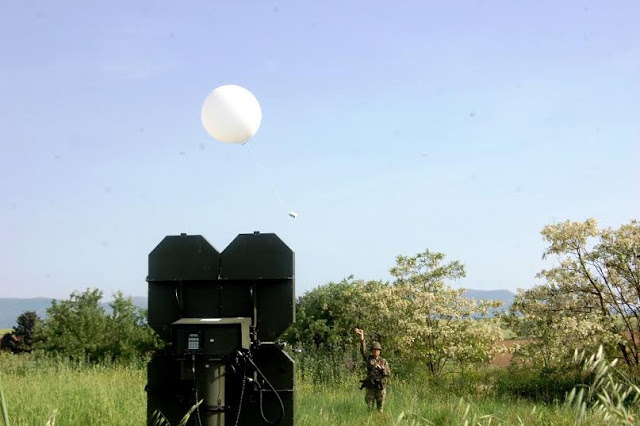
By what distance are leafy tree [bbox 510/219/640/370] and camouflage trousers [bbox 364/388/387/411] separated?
506 centimetres

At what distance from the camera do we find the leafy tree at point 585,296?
14.1 metres

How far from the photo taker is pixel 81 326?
1784 cm

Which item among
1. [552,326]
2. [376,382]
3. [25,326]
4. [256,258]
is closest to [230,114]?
[256,258]

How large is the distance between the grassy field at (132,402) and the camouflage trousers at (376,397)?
0.14 metres

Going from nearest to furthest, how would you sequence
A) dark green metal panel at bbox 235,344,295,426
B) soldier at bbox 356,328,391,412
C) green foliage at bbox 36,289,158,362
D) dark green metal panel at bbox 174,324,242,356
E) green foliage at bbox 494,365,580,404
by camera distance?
1. dark green metal panel at bbox 174,324,242,356
2. dark green metal panel at bbox 235,344,295,426
3. soldier at bbox 356,328,391,412
4. green foliage at bbox 494,365,580,404
5. green foliage at bbox 36,289,158,362

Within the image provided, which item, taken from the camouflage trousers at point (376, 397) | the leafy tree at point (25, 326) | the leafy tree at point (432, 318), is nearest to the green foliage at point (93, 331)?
the leafy tree at point (432, 318)

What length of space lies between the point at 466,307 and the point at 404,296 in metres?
1.51

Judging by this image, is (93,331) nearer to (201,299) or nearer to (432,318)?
(432,318)

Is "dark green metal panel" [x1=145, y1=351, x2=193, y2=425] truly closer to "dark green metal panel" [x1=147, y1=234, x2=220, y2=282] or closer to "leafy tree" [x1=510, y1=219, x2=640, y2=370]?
"dark green metal panel" [x1=147, y1=234, x2=220, y2=282]

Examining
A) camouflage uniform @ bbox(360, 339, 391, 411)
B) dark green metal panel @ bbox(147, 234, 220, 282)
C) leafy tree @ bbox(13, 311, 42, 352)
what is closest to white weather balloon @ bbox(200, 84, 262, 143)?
dark green metal panel @ bbox(147, 234, 220, 282)

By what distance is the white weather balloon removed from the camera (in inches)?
315

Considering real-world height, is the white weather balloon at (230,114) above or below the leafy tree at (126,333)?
above

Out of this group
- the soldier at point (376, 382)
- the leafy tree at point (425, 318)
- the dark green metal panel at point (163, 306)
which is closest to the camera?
the dark green metal panel at point (163, 306)

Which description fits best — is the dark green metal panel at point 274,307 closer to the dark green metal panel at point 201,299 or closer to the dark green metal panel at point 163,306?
the dark green metal panel at point 201,299
